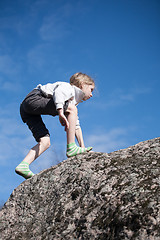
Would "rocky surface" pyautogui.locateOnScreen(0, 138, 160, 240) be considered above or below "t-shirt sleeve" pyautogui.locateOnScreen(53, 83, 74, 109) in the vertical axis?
below

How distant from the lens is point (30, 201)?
3781mm

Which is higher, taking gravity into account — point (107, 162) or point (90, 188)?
point (107, 162)

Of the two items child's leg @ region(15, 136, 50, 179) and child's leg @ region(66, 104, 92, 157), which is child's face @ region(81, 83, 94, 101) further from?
child's leg @ region(15, 136, 50, 179)

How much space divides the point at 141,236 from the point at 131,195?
479 millimetres

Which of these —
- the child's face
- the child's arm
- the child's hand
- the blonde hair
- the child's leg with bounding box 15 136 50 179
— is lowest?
the child's leg with bounding box 15 136 50 179

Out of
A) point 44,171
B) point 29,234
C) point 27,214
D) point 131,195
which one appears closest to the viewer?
point 131,195

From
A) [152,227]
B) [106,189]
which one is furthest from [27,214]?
[152,227]

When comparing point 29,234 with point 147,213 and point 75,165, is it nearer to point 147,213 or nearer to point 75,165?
point 75,165

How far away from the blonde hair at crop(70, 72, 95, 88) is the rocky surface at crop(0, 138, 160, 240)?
5.78 feet

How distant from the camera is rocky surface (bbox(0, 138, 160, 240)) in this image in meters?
2.61

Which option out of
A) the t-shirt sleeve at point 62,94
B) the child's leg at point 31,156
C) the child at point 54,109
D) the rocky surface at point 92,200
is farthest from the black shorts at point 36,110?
the rocky surface at point 92,200

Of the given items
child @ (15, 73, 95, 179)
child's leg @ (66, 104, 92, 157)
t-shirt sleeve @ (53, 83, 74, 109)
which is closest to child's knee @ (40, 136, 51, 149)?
child @ (15, 73, 95, 179)

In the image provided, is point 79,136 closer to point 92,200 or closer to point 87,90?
point 87,90

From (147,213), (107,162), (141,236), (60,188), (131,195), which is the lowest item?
(141,236)
